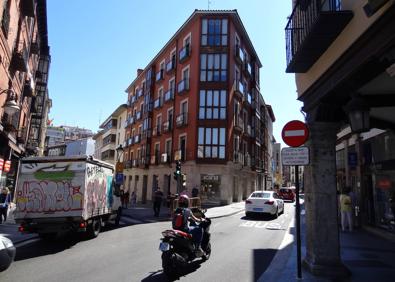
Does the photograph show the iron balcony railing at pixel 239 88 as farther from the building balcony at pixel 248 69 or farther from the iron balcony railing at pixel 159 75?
the iron balcony railing at pixel 159 75

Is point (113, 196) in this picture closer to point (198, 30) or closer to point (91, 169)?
point (91, 169)

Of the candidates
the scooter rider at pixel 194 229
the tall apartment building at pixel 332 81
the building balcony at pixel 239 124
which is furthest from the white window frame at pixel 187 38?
the scooter rider at pixel 194 229

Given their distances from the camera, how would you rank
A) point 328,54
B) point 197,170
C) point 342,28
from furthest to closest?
1. point 197,170
2. point 328,54
3. point 342,28

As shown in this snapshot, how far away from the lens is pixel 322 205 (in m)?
6.75

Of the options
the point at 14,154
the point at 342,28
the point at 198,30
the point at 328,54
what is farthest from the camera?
the point at 198,30

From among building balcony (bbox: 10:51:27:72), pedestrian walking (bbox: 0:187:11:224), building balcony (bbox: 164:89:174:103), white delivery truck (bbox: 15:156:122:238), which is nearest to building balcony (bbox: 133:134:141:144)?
building balcony (bbox: 164:89:174:103)

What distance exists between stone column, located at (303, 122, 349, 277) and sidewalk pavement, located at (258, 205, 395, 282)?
1.03 feet

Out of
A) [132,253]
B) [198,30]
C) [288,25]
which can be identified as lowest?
[132,253]

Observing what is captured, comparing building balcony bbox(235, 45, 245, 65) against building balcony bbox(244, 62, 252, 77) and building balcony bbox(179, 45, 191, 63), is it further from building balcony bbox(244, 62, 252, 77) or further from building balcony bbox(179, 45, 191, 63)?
building balcony bbox(179, 45, 191, 63)

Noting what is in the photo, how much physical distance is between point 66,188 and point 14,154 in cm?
1540

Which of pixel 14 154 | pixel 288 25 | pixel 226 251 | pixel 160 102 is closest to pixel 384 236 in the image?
pixel 226 251

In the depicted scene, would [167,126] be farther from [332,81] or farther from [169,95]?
[332,81]

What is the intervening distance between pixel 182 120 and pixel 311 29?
27947 mm

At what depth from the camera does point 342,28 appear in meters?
5.54
